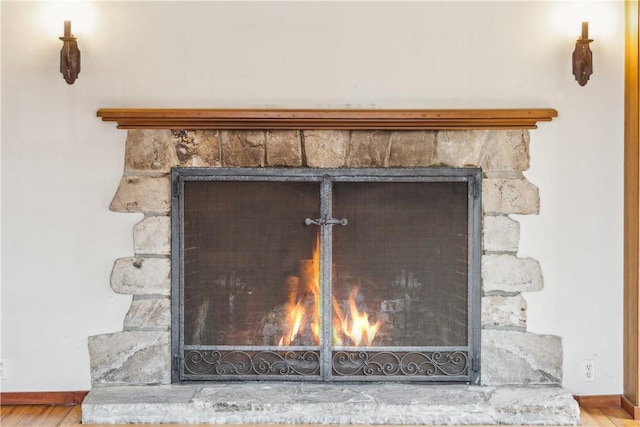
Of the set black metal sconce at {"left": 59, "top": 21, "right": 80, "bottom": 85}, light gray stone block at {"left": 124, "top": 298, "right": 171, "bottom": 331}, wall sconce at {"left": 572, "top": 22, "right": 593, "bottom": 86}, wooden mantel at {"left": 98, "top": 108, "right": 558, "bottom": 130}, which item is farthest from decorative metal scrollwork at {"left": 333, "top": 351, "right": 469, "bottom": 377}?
black metal sconce at {"left": 59, "top": 21, "right": 80, "bottom": 85}

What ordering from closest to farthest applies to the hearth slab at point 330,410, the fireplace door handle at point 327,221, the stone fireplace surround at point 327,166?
1. the hearth slab at point 330,410
2. the stone fireplace surround at point 327,166
3. the fireplace door handle at point 327,221

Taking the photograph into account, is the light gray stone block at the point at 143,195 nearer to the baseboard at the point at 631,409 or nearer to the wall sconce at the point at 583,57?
the wall sconce at the point at 583,57

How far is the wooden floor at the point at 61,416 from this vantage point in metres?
2.79

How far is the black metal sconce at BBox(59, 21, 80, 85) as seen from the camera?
2822mm

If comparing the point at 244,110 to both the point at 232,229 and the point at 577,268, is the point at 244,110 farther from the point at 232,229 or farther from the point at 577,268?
the point at 577,268

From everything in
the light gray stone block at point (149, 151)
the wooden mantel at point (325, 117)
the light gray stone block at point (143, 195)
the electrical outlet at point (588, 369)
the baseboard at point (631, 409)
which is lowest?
the baseboard at point (631, 409)

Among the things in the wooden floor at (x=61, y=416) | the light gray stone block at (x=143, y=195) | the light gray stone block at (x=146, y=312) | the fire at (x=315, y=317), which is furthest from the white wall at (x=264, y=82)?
the fire at (x=315, y=317)

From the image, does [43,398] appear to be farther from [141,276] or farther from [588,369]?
[588,369]

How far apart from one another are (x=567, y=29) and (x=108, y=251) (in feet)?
7.38

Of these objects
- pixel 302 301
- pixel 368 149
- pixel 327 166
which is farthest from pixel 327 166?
pixel 302 301

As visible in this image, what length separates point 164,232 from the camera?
9.69 ft

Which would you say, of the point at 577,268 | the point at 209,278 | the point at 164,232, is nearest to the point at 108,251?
the point at 164,232

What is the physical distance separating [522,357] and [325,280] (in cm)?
94

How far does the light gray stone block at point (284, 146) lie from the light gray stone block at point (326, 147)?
40mm
